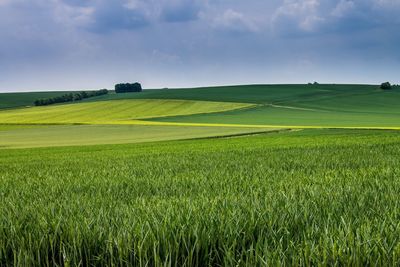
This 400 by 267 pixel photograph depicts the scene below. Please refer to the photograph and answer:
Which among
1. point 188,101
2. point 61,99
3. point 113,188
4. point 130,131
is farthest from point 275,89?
point 113,188

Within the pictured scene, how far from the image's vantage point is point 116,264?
10.7ft

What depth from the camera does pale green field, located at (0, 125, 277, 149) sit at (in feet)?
160

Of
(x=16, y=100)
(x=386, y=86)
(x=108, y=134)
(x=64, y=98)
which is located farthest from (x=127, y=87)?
(x=108, y=134)

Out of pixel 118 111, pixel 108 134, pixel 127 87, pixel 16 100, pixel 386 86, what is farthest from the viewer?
pixel 127 87

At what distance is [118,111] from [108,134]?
35.5m

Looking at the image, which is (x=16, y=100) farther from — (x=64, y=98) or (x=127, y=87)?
(x=127, y=87)

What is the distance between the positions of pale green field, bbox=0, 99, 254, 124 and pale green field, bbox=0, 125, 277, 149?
43.0ft

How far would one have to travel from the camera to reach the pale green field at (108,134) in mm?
48844

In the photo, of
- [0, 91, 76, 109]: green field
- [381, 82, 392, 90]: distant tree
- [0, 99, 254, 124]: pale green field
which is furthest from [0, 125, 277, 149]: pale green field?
[381, 82, 392, 90]: distant tree

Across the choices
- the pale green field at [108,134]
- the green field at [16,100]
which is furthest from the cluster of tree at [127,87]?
the pale green field at [108,134]

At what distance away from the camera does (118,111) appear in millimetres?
90750

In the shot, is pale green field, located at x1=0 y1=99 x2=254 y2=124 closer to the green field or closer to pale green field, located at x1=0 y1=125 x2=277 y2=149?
pale green field, located at x1=0 y1=125 x2=277 y2=149

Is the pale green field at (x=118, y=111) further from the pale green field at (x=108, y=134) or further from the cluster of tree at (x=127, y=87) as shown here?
the cluster of tree at (x=127, y=87)

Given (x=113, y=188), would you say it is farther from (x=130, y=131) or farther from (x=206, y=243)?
(x=130, y=131)
